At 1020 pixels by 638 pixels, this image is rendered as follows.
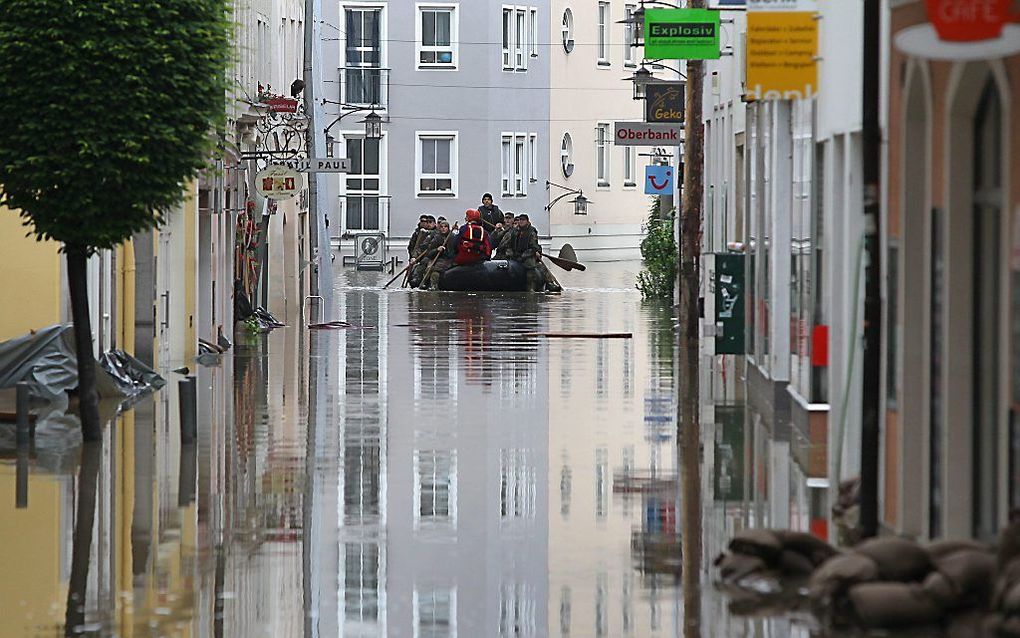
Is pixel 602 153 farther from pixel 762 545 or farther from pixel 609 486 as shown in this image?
pixel 762 545

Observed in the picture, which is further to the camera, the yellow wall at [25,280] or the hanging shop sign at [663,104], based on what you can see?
the hanging shop sign at [663,104]

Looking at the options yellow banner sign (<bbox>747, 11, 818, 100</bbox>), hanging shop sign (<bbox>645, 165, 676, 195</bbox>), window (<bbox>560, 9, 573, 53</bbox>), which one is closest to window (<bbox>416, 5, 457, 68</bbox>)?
window (<bbox>560, 9, 573, 53</bbox>)

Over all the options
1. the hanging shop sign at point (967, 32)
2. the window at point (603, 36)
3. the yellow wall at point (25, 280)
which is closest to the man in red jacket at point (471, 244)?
the window at point (603, 36)

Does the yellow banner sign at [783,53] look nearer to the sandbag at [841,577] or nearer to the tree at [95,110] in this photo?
the tree at [95,110]

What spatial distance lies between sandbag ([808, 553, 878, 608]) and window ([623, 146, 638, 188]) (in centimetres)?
6230

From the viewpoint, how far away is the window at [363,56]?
65.1 meters

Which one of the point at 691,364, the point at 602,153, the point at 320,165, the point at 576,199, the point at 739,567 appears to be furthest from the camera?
the point at 602,153

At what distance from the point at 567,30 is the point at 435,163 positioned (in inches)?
280

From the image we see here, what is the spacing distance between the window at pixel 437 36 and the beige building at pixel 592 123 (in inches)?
145

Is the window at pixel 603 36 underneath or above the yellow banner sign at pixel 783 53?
above

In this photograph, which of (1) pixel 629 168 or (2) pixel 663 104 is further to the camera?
(1) pixel 629 168

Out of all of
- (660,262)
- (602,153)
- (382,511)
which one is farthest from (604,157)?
(382,511)

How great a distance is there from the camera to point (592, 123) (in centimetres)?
6912

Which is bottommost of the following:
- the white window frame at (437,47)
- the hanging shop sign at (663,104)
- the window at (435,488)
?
the window at (435,488)
